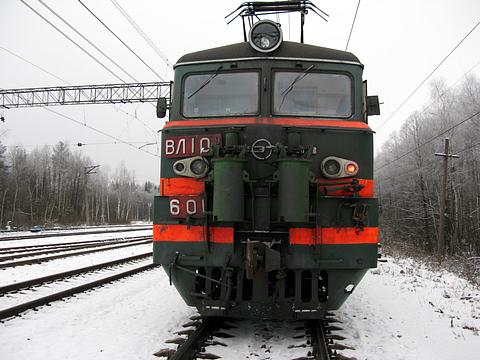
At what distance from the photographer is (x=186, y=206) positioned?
4590 millimetres

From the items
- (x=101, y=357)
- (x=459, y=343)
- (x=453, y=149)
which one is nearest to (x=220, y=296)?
(x=101, y=357)

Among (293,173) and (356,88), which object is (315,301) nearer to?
(293,173)

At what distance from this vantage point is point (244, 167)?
4418 mm

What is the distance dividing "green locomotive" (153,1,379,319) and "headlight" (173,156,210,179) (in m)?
0.01

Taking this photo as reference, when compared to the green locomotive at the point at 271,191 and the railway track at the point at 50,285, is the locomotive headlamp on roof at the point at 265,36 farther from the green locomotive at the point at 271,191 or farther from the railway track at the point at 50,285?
the railway track at the point at 50,285

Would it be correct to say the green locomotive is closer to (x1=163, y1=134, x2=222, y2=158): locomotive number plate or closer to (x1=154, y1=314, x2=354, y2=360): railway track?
(x1=163, y1=134, x2=222, y2=158): locomotive number plate

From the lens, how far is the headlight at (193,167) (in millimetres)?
4602

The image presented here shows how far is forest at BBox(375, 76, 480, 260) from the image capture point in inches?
1231

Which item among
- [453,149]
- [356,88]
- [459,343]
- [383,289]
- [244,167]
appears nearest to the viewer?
[244,167]

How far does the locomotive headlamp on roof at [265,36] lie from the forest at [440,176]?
87.3 ft

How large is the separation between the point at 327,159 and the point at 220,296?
197cm

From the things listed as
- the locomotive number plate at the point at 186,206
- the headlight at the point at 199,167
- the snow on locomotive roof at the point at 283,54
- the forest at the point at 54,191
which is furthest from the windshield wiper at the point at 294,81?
the forest at the point at 54,191

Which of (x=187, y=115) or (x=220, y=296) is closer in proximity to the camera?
(x=220, y=296)

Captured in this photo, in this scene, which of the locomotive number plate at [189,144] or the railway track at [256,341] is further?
the locomotive number plate at [189,144]
